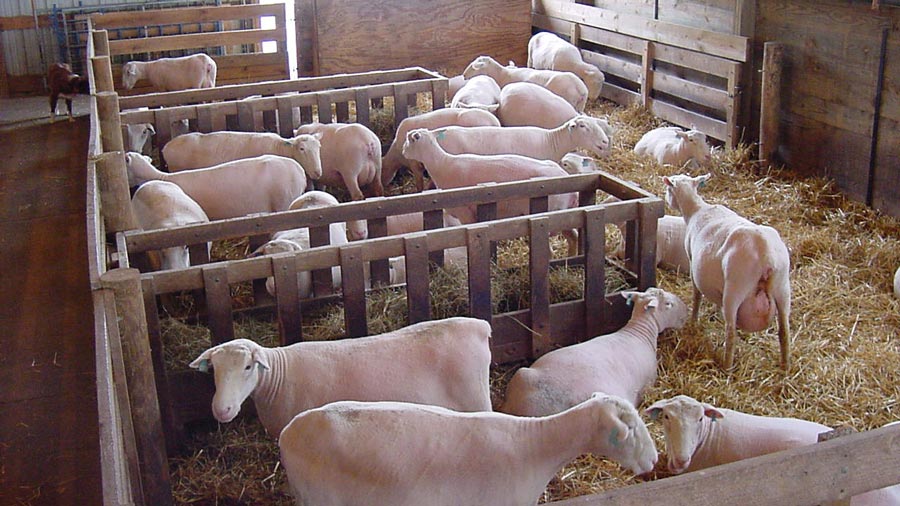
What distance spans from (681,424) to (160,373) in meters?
2.39

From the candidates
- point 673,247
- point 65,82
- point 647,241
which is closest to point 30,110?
point 65,82

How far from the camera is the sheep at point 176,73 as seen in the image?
1173 centimetres

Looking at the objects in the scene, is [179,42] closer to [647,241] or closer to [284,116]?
[284,116]

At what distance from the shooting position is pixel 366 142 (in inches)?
309

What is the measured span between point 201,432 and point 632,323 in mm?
2367

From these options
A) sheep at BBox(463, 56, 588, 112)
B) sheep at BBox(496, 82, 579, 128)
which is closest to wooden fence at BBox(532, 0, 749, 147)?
sheep at BBox(463, 56, 588, 112)

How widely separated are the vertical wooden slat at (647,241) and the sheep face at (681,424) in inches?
63.6

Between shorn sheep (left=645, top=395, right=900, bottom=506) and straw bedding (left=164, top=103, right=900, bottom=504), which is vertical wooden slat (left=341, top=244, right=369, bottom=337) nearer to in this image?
straw bedding (left=164, top=103, right=900, bottom=504)

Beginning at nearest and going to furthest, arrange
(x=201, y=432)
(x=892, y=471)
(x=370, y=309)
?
(x=892, y=471) → (x=201, y=432) → (x=370, y=309)

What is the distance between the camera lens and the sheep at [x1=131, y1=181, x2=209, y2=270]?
602cm

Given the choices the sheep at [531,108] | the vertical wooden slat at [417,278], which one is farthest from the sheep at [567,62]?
the vertical wooden slat at [417,278]

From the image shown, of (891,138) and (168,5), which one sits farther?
(168,5)

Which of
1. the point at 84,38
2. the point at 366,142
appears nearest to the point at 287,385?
the point at 366,142

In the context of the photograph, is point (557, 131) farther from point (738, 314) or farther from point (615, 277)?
point (738, 314)
